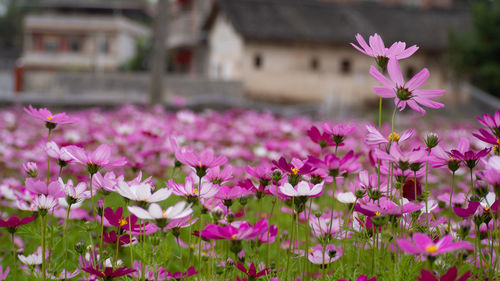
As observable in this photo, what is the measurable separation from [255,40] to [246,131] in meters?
17.1

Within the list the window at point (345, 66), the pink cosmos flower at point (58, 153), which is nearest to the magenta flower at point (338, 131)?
the pink cosmos flower at point (58, 153)

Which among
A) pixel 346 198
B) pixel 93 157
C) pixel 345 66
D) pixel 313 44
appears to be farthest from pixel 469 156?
pixel 345 66

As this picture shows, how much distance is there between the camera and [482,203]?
1.25 metres

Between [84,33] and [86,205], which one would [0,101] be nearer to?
[86,205]

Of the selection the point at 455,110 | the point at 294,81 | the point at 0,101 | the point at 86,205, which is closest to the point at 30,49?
the point at 294,81

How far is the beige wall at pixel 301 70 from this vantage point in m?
21.2

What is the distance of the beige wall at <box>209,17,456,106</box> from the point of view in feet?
69.4

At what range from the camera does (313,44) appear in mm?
21625

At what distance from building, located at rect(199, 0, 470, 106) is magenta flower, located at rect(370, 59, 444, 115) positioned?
19110mm

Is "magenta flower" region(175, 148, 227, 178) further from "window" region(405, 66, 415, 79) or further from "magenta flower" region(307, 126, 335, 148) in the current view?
"window" region(405, 66, 415, 79)

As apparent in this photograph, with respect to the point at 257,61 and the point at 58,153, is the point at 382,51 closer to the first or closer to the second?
the point at 58,153

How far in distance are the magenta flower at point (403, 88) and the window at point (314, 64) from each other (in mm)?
20966

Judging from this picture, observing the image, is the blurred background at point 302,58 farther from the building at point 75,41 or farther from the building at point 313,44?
the building at point 75,41

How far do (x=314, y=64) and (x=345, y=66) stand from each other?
1.52 metres
